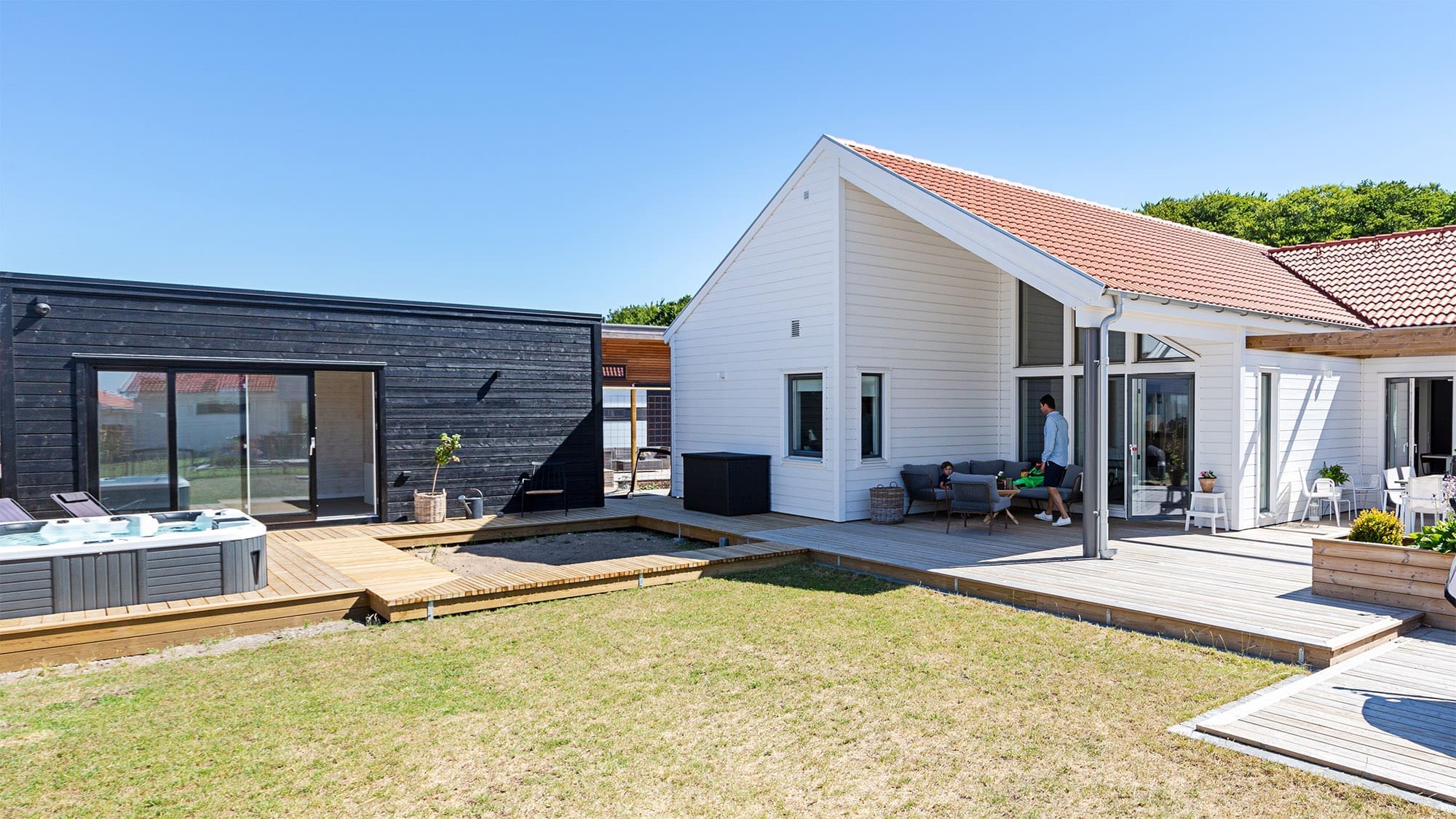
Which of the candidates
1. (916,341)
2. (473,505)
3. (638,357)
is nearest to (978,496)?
(916,341)

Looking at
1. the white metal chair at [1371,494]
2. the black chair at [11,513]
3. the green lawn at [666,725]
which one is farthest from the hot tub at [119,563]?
the white metal chair at [1371,494]

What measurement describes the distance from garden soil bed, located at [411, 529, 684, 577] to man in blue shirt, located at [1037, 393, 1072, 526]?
4.20 metres

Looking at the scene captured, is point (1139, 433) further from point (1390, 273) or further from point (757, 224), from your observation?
point (1390, 273)

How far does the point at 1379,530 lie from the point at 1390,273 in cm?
806

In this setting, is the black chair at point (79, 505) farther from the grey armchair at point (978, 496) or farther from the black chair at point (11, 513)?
the grey armchair at point (978, 496)

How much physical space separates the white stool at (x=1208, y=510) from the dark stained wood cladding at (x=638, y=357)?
491 inches

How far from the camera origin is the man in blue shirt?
948 centimetres

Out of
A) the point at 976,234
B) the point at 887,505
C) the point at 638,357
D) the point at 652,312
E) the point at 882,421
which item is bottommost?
the point at 887,505

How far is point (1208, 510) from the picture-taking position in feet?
29.6

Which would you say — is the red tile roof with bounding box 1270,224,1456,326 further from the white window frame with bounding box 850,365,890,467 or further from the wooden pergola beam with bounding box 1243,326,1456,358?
the white window frame with bounding box 850,365,890,467

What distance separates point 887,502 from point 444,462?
5649 millimetres

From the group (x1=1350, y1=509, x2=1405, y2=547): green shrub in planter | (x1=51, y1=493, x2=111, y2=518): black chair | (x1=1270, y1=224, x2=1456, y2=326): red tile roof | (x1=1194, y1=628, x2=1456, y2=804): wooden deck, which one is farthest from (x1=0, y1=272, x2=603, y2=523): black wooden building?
(x1=1270, y1=224, x2=1456, y2=326): red tile roof

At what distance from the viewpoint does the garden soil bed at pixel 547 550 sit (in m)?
8.44

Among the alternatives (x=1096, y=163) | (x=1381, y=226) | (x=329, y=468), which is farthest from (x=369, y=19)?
(x=1381, y=226)
